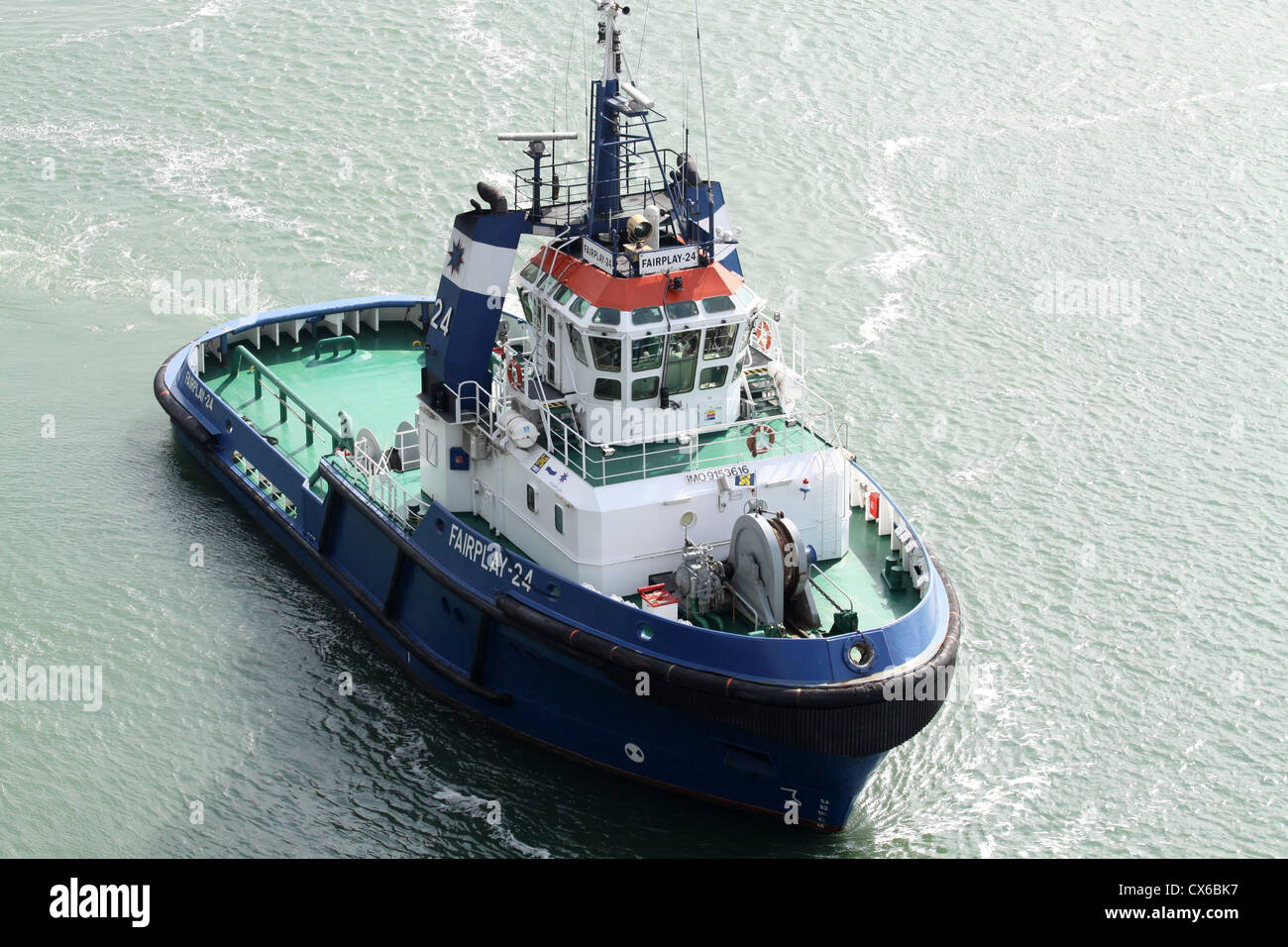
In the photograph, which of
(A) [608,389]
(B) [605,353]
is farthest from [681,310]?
(A) [608,389]

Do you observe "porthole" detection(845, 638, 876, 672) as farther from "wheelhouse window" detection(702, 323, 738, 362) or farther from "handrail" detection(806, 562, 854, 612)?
"wheelhouse window" detection(702, 323, 738, 362)

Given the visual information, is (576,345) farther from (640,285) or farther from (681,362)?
(681,362)

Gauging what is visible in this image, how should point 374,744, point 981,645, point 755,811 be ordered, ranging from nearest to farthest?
point 755,811 → point 374,744 → point 981,645

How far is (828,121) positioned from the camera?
32.6m

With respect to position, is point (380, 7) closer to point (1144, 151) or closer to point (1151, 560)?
point (1144, 151)

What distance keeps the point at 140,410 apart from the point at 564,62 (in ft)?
38.2

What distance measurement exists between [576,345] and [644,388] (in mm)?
837

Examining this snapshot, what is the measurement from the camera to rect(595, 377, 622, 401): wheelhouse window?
1883 centimetres

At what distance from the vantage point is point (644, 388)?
1892 cm

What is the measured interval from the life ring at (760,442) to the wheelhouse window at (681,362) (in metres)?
0.83

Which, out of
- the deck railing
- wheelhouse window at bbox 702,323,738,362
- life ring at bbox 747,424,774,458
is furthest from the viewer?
the deck railing

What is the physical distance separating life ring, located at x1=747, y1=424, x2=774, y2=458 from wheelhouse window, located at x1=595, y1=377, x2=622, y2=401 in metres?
1.45

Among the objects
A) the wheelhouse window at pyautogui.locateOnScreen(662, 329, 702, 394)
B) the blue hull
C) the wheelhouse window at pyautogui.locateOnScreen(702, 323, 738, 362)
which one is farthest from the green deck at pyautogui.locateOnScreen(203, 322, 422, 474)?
the wheelhouse window at pyautogui.locateOnScreen(702, 323, 738, 362)

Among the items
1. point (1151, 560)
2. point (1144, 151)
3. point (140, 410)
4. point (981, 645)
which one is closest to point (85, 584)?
point (140, 410)
